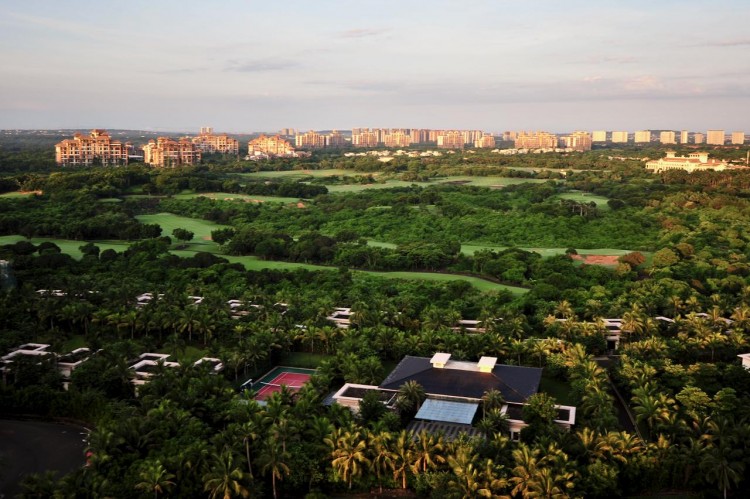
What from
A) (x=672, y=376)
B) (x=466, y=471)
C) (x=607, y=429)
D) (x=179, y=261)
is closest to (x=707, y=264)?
(x=672, y=376)

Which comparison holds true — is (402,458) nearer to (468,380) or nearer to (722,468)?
(468,380)

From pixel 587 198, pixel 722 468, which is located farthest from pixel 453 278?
pixel 587 198

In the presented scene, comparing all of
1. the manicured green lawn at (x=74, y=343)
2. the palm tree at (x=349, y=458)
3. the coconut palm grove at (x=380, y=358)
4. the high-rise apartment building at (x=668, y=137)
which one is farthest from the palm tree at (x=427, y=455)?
the high-rise apartment building at (x=668, y=137)

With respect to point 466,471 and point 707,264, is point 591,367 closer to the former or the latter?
point 466,471

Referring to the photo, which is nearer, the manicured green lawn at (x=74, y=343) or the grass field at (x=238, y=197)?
the manicured green lawn at (x=74, y=343)

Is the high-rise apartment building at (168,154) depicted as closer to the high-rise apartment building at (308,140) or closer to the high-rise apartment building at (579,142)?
the high-rise apartment building at (308,140)
